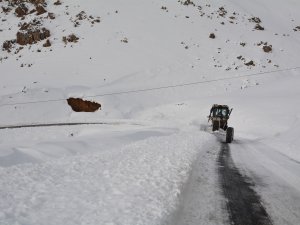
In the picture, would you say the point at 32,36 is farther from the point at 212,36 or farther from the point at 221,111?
the point at 221,111

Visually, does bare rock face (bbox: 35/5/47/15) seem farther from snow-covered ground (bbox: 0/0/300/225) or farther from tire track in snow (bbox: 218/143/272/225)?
tire track in snow (bbox: 218/143/272/225)

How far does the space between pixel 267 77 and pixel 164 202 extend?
41.3 meters

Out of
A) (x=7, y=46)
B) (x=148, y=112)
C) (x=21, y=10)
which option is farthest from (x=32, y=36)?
(x=148, y=112)

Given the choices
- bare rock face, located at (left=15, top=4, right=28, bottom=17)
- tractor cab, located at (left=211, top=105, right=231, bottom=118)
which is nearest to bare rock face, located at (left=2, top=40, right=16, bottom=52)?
bare rock face, located at (left=15, top=4, right=28, bottom=17)

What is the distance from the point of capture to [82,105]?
38844 millimetres

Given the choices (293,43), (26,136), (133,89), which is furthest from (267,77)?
(26,136)

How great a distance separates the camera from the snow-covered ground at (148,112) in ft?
18.0

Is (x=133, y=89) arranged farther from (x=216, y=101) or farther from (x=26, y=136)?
(x=26, y=136)

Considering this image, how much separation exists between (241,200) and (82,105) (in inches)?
1341

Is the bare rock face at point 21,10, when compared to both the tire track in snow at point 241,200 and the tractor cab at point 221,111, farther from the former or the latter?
the tire track in snow at point 241,200

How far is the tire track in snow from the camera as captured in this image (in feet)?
16.3

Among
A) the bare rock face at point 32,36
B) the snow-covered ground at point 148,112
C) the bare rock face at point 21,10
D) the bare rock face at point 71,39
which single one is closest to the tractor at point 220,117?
the snow-covered ground at point 148,112

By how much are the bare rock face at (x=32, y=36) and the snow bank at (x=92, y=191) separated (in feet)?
Answer: 144

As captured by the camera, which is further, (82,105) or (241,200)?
(82,105)
